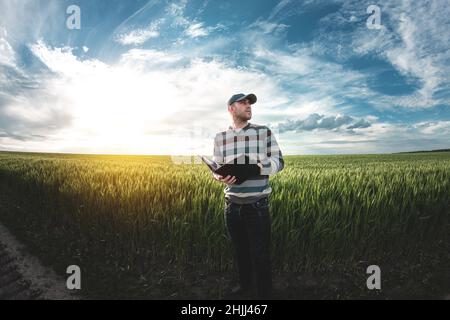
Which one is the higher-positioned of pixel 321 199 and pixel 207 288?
pixel 321 199

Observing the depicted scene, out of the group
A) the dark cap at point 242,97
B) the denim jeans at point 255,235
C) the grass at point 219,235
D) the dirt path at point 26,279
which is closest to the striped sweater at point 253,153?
the denim jeans at point 255,235

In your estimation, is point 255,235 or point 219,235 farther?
point 219,235

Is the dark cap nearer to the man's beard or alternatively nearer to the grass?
the man's beard

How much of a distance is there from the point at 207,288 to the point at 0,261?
3.80 meters

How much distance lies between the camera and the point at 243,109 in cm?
351

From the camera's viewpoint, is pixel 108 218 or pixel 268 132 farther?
pixel 108 218

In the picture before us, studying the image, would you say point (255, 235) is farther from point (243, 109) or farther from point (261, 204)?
point (243, 109)

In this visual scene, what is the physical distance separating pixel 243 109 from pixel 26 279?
4.02m

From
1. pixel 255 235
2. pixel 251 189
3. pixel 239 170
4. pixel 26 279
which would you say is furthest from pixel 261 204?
pixel 26 279

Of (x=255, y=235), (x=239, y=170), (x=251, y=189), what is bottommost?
(x=255, y=235)
